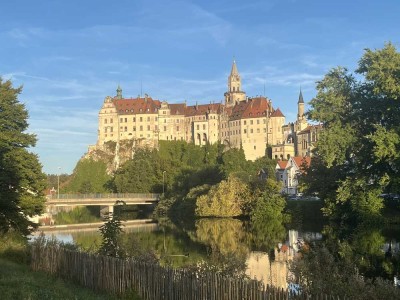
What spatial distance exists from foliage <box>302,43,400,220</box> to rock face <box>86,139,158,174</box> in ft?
311

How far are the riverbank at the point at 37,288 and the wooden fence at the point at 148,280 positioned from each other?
0.36 m

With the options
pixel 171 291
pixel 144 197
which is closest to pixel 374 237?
pixel 171 291

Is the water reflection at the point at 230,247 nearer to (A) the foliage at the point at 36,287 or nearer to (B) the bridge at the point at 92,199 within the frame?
(A) the foliage at the point at 36,287

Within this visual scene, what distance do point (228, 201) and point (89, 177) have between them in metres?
68.3

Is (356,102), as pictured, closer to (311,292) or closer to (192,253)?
(192,253)

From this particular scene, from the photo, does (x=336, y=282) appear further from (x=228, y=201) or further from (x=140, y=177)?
(x=140, y=177)

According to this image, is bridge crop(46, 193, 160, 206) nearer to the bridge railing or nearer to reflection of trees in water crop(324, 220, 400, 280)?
the bridge railing

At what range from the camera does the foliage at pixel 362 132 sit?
50.8m

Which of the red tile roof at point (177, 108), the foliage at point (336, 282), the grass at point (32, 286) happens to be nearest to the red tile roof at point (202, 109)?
the red tile roof at point (177, 108)

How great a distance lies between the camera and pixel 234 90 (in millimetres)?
170250

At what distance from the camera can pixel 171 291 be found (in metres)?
14.2

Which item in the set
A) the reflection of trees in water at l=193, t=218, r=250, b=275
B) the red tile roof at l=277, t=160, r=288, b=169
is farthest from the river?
the red tile roof at l=277, t=160, r=288, b=169

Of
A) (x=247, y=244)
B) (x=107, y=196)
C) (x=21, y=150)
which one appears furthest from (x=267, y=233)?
(x=107, y=196)

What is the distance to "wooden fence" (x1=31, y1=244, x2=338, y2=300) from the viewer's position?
12.6 m
